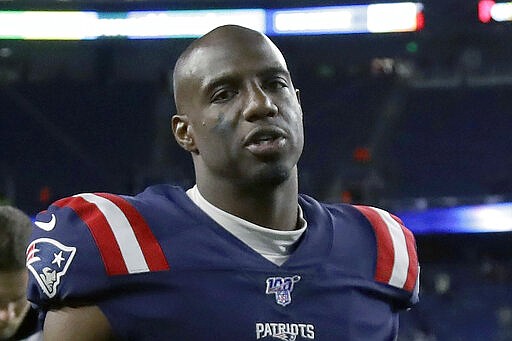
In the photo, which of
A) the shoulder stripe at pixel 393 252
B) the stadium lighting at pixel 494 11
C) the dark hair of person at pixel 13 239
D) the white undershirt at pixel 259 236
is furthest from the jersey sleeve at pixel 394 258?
the stadium lighting at pixel 494 11

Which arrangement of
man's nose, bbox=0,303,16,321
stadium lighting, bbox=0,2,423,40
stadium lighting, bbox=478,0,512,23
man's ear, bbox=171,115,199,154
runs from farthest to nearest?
stadium lighting, bbox=478,0,512,23 → stadium lighting, bbox=0,2,423,40 → man's nose, bbox=0,303,16,321 → man's ear, bbox=171,115,199,154

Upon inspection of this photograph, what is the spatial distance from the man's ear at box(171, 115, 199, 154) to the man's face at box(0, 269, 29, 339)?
56 cm

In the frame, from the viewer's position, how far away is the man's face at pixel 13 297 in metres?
1.67

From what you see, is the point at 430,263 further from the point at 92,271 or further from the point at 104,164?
the point at 92,271

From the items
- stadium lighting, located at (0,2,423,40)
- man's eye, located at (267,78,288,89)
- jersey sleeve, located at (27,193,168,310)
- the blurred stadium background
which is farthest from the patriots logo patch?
stadium lighting, located at (0,2,423,40)

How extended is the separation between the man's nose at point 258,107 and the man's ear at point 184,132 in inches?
4.3

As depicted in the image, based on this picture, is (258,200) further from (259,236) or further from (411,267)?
(411,267)

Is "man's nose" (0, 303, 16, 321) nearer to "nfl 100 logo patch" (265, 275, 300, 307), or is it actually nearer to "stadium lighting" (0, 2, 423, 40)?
"nfl 100 logo patch" (265, 275, 300, 307)

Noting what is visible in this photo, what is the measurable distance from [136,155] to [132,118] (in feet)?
1.66

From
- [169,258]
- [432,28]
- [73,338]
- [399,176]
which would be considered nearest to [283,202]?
[169,258]

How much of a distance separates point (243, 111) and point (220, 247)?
17cm

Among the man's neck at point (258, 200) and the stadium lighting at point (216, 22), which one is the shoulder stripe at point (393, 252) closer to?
the man's neck at point (258, 200)

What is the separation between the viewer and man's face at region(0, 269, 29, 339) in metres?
1.67

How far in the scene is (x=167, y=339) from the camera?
113 cm
